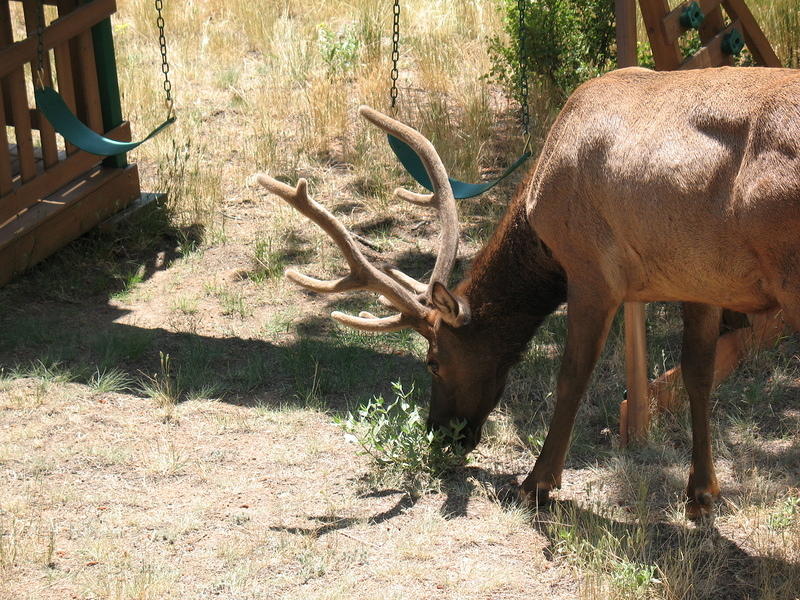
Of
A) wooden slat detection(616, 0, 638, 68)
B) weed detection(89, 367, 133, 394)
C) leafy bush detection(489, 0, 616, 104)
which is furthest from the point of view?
leafy bush detection(489, 0, 616, 104)

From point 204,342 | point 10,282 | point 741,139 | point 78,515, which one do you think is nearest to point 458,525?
point 78,515

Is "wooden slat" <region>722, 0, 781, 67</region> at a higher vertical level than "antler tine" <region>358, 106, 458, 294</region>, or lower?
higher

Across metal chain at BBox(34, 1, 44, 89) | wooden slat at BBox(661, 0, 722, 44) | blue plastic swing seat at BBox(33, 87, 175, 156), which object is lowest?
blue plastic swing seat at BBox(33, 87, 175, 156)

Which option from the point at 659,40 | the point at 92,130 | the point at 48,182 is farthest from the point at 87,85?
the point at 659,40

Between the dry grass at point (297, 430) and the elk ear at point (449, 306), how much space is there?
836mm

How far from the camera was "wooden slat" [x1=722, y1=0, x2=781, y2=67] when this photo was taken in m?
5.70

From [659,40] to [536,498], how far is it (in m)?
2.42

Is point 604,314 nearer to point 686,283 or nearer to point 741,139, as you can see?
point 686,283

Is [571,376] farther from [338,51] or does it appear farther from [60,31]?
[338,51]

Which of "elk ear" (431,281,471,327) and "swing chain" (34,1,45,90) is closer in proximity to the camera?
"elk ear" (431,281,471,327)

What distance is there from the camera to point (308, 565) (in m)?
4.29

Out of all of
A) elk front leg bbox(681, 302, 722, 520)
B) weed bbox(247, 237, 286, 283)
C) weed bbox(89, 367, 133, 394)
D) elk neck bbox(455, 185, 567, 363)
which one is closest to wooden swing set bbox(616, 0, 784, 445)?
elk front leg bbox(681, 302, 722, 520)

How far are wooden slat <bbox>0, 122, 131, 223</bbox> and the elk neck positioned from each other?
12.8 feet

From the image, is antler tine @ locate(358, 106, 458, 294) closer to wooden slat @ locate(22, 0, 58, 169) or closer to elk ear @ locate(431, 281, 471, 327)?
elk ear @ locate(431, 281, 471, 327)
